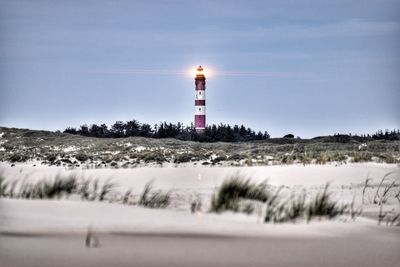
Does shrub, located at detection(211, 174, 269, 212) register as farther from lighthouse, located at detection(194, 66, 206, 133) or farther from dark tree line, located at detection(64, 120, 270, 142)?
lighthouse, located at detection(194, 66, 206, 133)

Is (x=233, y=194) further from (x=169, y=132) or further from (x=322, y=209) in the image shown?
(x=169, y=132)

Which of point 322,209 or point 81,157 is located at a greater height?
point 81,157

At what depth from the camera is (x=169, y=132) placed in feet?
76.9

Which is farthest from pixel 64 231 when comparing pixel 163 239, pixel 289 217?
pixel 289 217

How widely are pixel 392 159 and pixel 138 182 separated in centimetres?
561

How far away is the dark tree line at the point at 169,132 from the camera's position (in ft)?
69.3

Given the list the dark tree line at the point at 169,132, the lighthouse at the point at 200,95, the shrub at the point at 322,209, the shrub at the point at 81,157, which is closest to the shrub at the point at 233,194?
the shrub at the point at 322,209

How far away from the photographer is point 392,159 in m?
11.0

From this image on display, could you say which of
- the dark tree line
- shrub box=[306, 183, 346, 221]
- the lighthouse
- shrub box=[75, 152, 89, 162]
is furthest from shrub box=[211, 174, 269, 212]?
the lighthouse

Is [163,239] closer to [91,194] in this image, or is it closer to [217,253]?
[217,253]

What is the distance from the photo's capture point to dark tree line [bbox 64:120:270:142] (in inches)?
832

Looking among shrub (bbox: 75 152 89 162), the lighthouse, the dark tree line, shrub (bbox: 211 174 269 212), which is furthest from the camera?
the lighthouse

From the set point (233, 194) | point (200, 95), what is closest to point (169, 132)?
point (200, 95)

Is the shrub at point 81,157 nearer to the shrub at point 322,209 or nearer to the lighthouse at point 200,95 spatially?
the shrub at point 322,209
